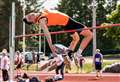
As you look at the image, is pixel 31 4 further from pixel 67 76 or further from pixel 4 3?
pixel 67 76

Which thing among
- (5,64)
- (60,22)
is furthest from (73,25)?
(5,64)

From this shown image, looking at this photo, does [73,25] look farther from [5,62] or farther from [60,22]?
[5,62]

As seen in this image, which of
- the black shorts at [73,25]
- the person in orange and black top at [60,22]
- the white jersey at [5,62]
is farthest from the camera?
the white jersey at [5,62]

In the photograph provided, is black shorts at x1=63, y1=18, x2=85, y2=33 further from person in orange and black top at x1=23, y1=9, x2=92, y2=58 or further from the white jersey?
the white jersey

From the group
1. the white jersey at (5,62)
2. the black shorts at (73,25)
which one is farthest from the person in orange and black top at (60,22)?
the white jersey at (5,62)

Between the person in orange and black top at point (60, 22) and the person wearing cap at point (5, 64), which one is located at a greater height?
the person in orange and black top at point (60, 22)

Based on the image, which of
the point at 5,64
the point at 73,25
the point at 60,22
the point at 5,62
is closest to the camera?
the point at 60,22

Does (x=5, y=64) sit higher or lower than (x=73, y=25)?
lower

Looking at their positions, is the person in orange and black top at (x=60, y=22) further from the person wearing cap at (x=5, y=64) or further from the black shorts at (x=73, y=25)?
the person wearing cap at (x=5, y=64)

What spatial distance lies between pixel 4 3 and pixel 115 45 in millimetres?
23612

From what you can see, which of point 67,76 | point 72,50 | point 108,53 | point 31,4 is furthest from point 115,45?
point 72,50

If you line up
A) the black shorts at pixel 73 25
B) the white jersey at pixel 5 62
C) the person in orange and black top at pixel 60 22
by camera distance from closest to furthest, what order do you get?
the person in orange and black top at pixel 60 22 → the black shorts at pixel 73 25 → the white jersey at pixel 5 62

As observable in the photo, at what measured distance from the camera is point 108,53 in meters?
75.6

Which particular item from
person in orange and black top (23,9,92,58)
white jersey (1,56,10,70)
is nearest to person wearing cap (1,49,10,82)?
white jersey (1,56,10,70)
